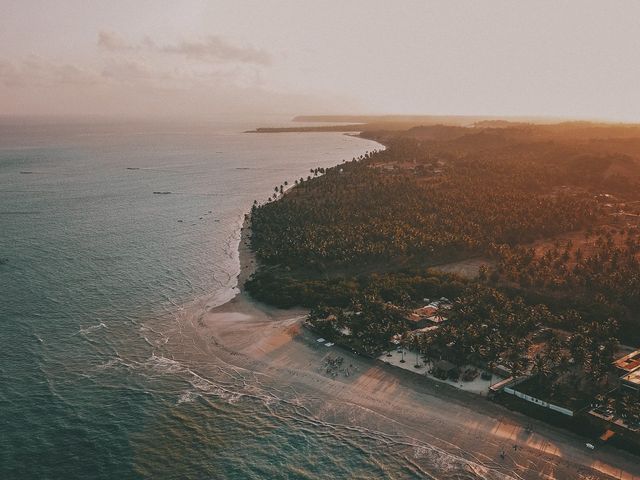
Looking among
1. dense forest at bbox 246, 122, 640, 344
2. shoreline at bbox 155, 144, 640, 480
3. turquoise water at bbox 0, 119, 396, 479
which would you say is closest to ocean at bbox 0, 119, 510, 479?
turquoise water at bbox 0, 119, 396, 479

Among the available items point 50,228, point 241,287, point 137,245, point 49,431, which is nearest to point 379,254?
point 241,287

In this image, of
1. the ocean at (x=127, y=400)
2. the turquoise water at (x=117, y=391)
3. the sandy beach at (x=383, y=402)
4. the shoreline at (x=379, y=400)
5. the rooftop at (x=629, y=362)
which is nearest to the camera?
the ocean at (x=127, y=400)

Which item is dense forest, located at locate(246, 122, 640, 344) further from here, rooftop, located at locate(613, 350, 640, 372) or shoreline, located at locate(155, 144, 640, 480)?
shoreline, located at locate(155, 144, 640, 480)

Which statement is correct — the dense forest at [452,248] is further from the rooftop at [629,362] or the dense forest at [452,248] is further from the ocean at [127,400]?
the ocean at [127,400]

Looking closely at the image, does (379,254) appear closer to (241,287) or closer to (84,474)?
(241,287)

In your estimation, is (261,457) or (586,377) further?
(586,377)

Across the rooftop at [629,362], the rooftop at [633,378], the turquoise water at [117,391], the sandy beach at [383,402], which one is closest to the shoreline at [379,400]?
the sandy beach at [383,402]

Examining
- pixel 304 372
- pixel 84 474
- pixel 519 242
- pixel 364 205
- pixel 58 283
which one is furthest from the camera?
pixel 364 205

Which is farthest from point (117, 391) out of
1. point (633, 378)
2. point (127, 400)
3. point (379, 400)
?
point (633, 378)
